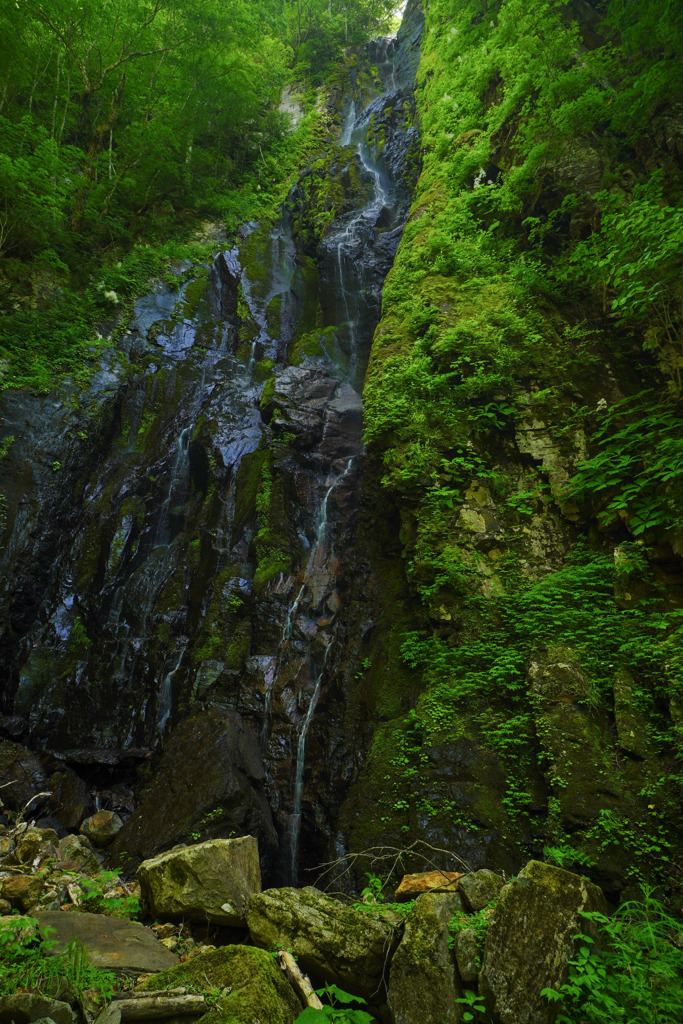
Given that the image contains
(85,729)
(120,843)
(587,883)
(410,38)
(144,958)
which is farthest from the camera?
(410,38)

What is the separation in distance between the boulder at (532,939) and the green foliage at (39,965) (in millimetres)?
1937

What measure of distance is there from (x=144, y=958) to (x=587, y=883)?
8.59ft

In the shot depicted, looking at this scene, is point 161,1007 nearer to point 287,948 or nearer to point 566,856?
point 287,948

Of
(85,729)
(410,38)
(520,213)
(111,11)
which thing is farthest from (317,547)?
(410,38)

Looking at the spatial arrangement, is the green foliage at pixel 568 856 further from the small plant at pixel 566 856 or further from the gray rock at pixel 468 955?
the gray rock at pixel 468 955

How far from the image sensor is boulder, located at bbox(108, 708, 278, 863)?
552 centimetres

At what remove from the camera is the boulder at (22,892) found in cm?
329

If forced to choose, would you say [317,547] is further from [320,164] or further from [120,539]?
[320,164]

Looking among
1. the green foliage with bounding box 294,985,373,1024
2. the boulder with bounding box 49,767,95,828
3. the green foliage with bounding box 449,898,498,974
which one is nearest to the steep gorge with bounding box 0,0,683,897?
the boulder with bounding box 49,767,95,828

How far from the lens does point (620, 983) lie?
215 centimetres

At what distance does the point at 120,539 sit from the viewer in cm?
998

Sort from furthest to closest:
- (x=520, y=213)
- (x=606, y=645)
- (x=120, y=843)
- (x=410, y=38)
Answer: (x=410, y=38)
(x=520, y=213)
(x=120, y=843)
(x=606, y=645)

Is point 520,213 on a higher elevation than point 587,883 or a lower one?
higher

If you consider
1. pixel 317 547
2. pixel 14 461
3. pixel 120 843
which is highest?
pixel 14 461
